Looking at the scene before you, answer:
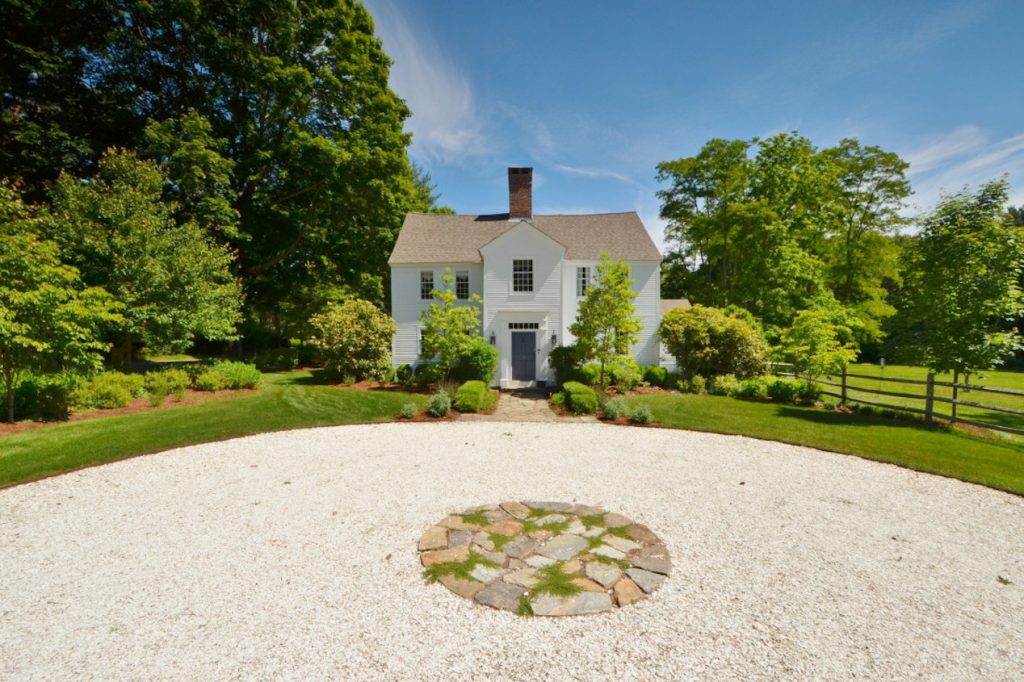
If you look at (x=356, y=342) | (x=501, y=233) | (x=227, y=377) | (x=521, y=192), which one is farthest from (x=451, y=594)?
(x=521, y=192)

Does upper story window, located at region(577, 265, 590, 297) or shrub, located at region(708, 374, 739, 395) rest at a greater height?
upper story window, located at region(577, 265, 590, 297)

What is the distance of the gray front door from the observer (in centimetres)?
1952


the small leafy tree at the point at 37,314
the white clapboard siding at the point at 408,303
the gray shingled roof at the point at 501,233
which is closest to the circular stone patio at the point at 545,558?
the small leafy tree at the point at 37,314

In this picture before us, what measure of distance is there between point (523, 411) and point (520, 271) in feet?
25.4

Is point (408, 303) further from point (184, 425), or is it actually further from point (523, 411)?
point (184, 425)

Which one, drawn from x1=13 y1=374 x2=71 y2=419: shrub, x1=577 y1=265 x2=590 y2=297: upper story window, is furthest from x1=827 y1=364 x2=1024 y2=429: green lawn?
x1=13 y1=374 x2=71 y2=419: shrub

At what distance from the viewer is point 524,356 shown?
64.2 ft

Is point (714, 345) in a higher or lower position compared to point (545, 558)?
higher

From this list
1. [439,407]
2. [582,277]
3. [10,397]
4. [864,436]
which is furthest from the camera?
[582,277]

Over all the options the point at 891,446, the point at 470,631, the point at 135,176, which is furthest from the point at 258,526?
the point at 135,176

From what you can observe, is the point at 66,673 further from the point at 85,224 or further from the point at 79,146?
the point at 79,146

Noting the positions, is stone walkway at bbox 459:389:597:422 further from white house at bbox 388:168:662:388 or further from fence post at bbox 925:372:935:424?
fence post at bbox 925:372:935:424

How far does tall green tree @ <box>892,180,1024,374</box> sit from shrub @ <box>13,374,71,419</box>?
2345 centimetres

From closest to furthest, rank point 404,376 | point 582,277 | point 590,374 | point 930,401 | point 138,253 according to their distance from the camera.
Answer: point 930,401 → point 138,253 → point 590,374 → point 404,376 → point 582,277
